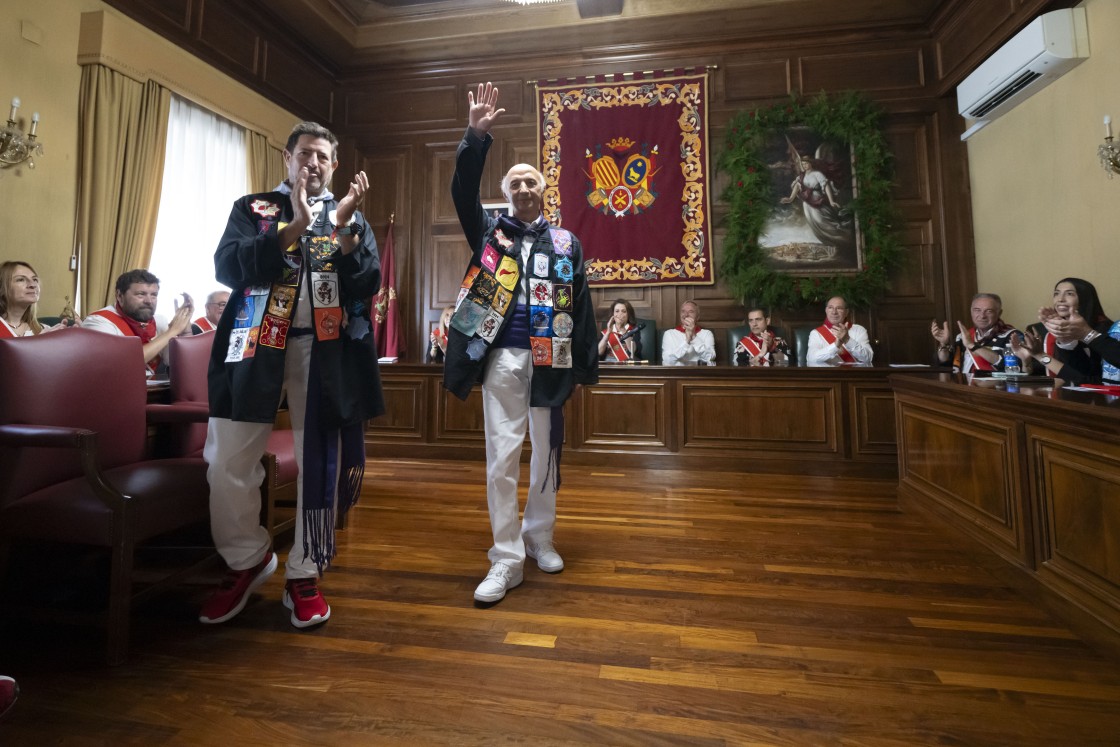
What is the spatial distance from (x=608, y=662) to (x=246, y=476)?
108 centimetres

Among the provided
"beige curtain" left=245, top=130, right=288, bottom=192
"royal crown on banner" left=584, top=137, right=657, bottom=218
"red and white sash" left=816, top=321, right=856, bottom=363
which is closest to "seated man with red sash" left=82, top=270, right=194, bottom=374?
"beige curtain" left=245, top=130, right=288, bottom=192

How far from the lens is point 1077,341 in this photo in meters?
2.53

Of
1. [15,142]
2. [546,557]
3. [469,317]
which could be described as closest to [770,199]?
[469,317]

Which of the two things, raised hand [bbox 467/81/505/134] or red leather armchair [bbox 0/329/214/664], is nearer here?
red leather armchair [bbox 0/329/214/664]

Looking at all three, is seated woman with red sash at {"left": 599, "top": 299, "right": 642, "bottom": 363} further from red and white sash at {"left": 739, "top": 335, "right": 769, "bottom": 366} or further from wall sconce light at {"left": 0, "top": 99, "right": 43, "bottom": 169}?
wall sconce light at {"left": 0, "top": 99, "right": 43, "bottom": 169}

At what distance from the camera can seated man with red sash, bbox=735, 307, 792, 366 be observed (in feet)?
14.6

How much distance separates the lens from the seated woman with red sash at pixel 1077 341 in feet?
7.30

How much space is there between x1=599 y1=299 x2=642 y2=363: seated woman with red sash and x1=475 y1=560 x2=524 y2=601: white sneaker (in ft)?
9.31

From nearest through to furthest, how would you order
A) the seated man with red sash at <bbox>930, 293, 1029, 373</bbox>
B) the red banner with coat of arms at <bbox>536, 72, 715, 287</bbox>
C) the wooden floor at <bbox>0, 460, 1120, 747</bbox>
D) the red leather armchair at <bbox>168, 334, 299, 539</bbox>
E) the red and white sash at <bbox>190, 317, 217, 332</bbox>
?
1. the wooden floor at <bbox>0, 460, 1120, 747</bbox>
2. the red leather armchair at <bbox>168, 334, 299, 539</bbox>
3. the seated man with red sash at <bbox>930, 293, 1029, 373</bbox>
4. the red and white sash at <bbox>190, 317, 217, 332</bbox>
5. the red banner with coat of arms at <bbox>536, 72, 715, 287</bbox>

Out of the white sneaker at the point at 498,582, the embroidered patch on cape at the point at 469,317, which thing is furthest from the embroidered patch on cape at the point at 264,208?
the white sneaker at the point at 498,582

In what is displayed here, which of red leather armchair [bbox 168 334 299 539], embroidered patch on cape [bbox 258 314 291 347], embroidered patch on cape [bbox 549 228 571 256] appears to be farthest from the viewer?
red leather armchair [bbox 168 334 299 539]

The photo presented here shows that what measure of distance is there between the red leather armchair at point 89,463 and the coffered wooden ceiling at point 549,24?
13.8ft

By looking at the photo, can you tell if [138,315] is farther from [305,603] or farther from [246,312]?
[305,603]

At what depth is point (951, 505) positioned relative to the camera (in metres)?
2.23
